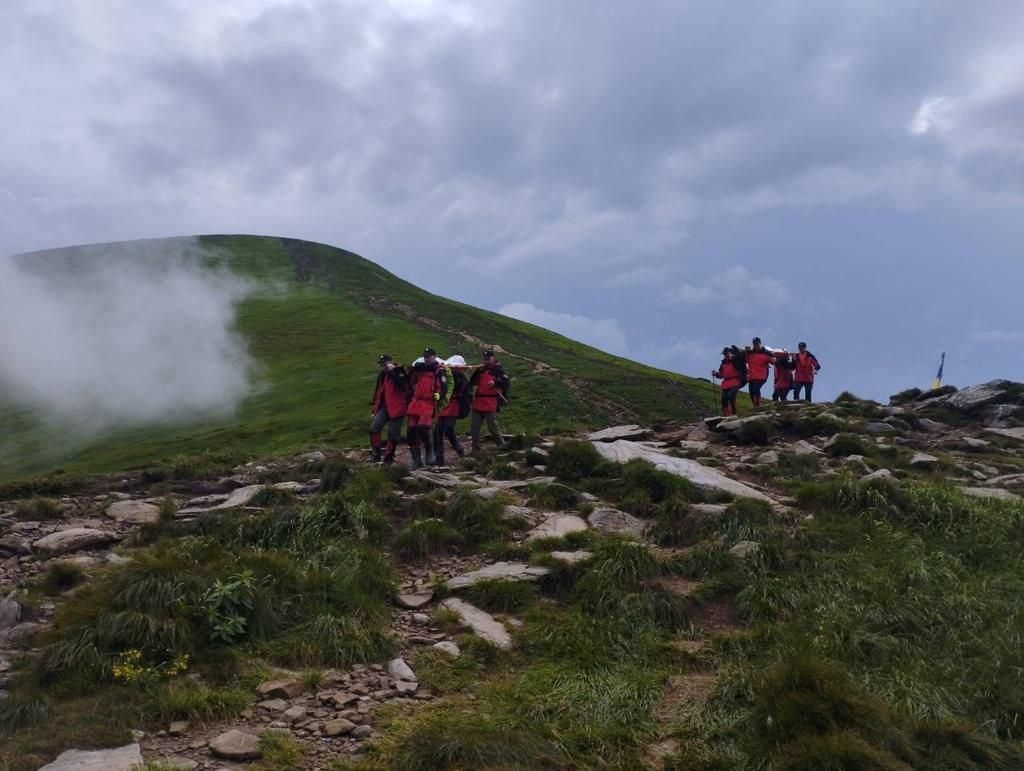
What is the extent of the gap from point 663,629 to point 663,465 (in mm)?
6166

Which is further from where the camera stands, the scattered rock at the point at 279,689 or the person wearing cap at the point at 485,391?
the person wearing cap at the point at 485,391

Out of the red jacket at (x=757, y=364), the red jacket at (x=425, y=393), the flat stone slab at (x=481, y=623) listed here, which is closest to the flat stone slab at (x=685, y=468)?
the red jacket at (x=425, y=393)

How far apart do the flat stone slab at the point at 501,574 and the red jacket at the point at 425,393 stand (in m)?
7.31

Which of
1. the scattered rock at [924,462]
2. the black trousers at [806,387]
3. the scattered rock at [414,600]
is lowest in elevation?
the scattered rock at [414,600]

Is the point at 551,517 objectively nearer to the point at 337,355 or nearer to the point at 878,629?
the point at 878,629

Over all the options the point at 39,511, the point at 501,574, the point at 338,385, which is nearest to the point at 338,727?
the point at 501,574

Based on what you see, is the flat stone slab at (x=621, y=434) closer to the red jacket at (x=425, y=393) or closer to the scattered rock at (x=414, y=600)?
the red jacket at (x=425, y=393)

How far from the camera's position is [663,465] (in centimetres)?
1454

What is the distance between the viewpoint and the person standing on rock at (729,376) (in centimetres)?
2528

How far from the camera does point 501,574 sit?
9781 mm

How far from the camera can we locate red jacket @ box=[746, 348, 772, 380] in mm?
26234

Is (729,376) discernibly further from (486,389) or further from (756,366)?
(486,389)

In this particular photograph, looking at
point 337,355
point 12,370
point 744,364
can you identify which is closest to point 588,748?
point 744,364

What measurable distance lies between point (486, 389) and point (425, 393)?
89.4 inches
